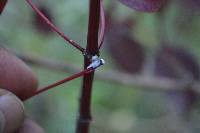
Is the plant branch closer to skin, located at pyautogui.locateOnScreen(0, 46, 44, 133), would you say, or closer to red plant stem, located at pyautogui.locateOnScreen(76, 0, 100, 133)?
skin, located at pyautogui.locateOnScreen(0, 46, 44, 133)

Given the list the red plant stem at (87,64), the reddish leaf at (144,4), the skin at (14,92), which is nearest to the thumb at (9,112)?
the skin at (14,92)

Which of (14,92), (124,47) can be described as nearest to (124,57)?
(124,47)

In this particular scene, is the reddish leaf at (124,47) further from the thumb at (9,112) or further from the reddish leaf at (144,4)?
the reddish leaf at (144,4)

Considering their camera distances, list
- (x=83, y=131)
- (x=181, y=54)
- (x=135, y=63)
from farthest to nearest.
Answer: (x=135, y=63) < (x=181, y=54) < (x=83, y=131)

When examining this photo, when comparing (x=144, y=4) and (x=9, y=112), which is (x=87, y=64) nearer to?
(x=144, y=4)

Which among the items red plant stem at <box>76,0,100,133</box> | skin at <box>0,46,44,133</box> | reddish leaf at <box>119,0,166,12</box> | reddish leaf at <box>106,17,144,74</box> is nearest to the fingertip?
skin at <box>0,46,44,133</box>

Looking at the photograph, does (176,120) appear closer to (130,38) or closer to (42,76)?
(130,38)

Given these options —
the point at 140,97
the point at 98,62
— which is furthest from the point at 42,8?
the point at 98,62
